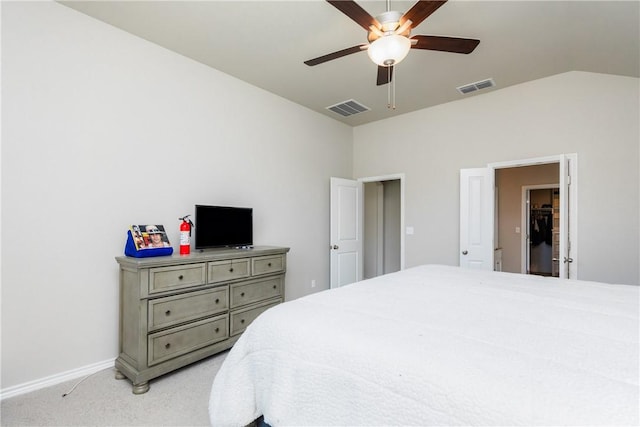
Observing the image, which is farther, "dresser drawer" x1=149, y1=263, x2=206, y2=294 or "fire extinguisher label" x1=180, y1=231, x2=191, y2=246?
"fire extinguisher label" x1=180, y1=231, x2=191, y2=246

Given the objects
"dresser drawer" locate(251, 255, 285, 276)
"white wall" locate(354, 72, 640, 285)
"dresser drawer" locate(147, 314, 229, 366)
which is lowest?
"dresser drawer" locate(147, 314, 229, 366)

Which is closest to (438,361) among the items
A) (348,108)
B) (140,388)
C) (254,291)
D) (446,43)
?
(446,43)

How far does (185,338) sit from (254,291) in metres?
0.76

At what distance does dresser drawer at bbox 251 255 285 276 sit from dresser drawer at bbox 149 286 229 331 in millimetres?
361

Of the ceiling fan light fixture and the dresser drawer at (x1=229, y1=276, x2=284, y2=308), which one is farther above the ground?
the ceiling fan light fixture

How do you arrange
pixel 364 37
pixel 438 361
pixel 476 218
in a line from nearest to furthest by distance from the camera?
pixel 438 361 < pixel 364 37 < pixel 476 218

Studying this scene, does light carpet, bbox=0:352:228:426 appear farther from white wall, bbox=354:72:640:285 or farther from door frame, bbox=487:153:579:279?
door frame, bbox=487:153:579:279

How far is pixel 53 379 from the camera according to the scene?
2258mm

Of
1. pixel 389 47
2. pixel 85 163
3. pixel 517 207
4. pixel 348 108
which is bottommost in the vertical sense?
pixel 517 207

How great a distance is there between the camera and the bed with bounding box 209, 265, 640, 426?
2.50 ft

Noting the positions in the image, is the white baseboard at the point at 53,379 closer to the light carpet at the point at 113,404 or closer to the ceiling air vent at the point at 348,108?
the light carpet at the point at 113,404

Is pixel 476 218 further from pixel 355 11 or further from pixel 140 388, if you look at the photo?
pixel 140 388

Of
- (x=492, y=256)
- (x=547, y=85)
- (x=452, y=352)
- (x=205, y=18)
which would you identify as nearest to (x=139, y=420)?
(x=452, y=352)

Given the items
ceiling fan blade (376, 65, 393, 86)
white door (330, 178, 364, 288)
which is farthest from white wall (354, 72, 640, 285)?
ceiling fan blade (376, 65, 393, 86)
